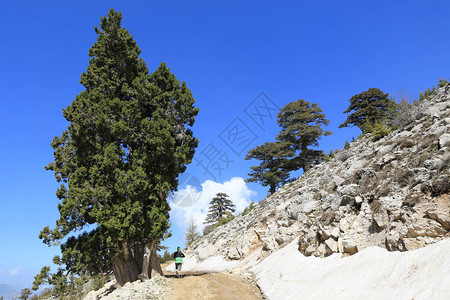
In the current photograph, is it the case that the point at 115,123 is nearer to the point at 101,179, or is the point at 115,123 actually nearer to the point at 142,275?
the point at 101,179

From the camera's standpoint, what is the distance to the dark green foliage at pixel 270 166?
114 feet

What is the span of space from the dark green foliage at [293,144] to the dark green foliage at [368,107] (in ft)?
13.8

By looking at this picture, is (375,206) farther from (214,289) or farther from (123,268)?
(123,268)

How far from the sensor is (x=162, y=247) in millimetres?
17609

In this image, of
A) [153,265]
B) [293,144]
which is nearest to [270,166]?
[293,144]

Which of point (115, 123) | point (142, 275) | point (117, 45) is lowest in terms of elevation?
point (142, 275)

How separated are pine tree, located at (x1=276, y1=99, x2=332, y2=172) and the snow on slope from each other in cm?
2362

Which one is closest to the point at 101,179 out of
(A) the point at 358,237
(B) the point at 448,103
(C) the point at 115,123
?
(C) the point at 115,123

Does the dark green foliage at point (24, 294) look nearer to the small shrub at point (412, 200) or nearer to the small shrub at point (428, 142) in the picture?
the small shrub at point (412, 200)

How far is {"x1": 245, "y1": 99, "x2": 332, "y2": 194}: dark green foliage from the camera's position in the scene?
112ft

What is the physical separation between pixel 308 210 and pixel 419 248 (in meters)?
8.59

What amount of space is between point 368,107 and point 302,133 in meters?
9.49

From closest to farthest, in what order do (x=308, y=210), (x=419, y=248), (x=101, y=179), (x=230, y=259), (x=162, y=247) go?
(x=419, y=248)
(x=101, y=179)
(x=308, y=210)
(x=162, y=247)
(x=230, y=259)

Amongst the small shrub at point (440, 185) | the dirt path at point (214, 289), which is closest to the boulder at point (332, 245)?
the dirt path at point (214, 289)
